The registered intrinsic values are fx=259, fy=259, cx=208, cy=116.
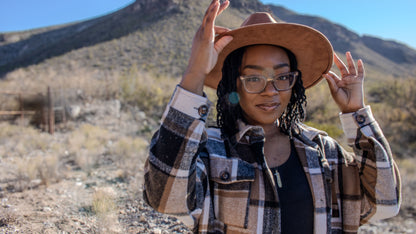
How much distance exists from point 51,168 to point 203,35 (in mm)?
5617

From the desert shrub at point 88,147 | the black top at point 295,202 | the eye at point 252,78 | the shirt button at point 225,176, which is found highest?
the eye at point 252,78

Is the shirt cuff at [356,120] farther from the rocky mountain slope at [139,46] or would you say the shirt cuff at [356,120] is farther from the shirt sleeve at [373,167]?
the rocky mountain slope at [139,46]

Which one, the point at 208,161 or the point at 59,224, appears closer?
the point at 208,161

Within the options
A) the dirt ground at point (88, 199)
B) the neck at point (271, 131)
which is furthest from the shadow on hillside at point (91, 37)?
the neck at point (271, 131)

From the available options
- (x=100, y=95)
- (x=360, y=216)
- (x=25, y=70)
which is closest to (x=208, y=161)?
(x=360, y=216)

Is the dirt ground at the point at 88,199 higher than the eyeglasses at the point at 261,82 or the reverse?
the reverse

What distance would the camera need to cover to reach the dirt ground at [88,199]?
87.6 inches

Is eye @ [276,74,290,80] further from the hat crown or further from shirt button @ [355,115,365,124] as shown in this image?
shirt button @ [355,115,365,124]

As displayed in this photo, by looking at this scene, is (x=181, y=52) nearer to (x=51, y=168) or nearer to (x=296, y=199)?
(x=51, y=168)

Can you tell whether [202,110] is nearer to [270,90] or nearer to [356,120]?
[270,90]

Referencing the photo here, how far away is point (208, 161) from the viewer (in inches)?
49.2

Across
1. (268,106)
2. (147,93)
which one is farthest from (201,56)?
(147,93)

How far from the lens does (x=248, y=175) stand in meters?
1.25

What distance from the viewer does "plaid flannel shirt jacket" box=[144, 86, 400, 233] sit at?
1.06 meters
